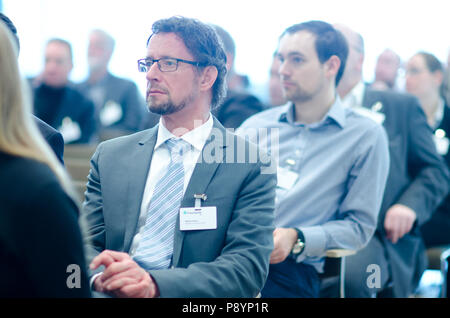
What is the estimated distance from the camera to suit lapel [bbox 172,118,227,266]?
64.4 inches

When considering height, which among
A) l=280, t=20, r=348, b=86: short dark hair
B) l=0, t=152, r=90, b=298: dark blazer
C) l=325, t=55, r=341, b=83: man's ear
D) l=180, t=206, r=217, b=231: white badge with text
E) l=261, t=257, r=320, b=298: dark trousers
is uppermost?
l=280, t=20, r=348, b=86: short dark hair

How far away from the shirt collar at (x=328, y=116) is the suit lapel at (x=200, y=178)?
2.58 feet

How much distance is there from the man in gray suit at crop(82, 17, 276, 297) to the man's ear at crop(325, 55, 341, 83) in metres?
0.88

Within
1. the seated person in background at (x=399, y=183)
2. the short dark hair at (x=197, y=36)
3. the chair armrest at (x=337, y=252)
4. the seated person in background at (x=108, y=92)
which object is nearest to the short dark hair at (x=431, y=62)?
the seated person in background at (x=399, y=183)

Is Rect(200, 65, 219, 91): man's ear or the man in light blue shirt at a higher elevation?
Rect(200, 65, 219, 91): man's ear

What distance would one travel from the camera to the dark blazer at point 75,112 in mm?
3193

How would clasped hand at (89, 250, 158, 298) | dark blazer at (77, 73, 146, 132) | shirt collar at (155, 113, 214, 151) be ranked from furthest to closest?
1. dark blazer at (77, 73, 146, 132)
2. shirt collar at (155, 113, 214, 151)
3. clasped hand at (89, 250, 158, 298)

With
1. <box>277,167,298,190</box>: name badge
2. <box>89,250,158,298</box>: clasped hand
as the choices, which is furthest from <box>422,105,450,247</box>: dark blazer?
<box>89,250,158,298</box>: clasped hand

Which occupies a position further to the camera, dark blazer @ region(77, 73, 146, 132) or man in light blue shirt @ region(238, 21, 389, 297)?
dark blazer @ region(77, 73, 146, 132)

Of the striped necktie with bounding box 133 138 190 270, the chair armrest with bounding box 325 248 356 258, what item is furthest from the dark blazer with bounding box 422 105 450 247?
the striped necktie with bounding box 133 138 190 270

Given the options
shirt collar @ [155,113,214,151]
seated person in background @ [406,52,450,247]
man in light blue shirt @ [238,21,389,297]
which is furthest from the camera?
seated person in background @ [406,52,450,247]

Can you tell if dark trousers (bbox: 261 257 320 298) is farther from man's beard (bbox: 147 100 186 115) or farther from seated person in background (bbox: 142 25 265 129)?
man's beard (bbox: 147 100 186 115)
